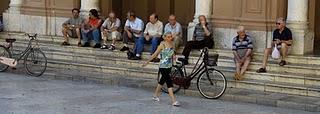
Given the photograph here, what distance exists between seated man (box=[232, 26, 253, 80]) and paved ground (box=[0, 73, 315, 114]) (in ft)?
5.36

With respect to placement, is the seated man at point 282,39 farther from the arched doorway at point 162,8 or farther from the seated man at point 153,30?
the arched doorway at point 162,8

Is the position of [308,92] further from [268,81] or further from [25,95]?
[25,95]

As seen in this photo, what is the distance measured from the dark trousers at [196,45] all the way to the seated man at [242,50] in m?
1.45

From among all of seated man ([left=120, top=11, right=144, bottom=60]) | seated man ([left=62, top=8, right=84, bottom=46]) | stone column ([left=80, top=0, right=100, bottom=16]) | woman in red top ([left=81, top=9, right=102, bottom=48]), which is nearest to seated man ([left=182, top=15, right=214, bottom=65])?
seated man ([left=120, top=11, right=144, bottom=60])

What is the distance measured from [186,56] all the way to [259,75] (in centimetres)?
230

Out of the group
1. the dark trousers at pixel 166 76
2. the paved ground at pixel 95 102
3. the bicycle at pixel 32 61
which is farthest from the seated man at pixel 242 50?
the bicycle at pixel 32 61

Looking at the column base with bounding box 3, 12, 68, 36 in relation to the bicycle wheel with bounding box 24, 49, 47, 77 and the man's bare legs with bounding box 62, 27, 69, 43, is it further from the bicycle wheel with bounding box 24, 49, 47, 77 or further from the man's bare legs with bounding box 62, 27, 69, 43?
the bicycle wheel with bounding box 24, 49, 47, 77

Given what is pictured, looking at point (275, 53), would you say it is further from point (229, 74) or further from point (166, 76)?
point (166, 76)

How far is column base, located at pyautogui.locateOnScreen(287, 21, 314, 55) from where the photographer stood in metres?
15.2

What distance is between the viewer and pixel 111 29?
1831 cm

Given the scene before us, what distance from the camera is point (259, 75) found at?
1450 cm

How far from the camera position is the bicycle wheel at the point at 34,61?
1711cm

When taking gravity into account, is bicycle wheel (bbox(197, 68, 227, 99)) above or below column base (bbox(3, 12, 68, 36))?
below

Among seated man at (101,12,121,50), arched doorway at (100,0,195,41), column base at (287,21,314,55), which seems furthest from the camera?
arched doorway at (100,0,195,41)
